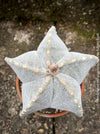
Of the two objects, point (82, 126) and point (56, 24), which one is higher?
point (56, 24)

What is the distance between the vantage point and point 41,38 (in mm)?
1720

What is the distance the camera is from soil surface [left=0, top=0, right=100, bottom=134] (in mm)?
1617

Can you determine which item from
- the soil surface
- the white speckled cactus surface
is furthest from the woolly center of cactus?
the soil surface

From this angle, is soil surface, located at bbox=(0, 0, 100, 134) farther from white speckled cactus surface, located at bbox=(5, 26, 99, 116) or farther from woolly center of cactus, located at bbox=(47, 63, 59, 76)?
woolly center of cactus, located at bbox=(47, 63, 59, 76)

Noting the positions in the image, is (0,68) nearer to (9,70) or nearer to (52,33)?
(9,70)

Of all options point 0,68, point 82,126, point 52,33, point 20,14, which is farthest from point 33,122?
point 20,14

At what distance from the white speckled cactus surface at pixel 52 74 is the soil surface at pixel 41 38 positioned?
64cm

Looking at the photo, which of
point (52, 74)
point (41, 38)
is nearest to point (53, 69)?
point (52, 74)

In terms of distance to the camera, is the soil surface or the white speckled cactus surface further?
the soil surface

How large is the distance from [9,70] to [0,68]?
9cm

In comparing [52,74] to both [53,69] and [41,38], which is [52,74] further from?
[41,38]

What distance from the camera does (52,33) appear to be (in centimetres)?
105

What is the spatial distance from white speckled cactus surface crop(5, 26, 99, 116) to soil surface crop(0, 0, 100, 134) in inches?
25.4

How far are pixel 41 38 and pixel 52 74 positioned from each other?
2.74ft
